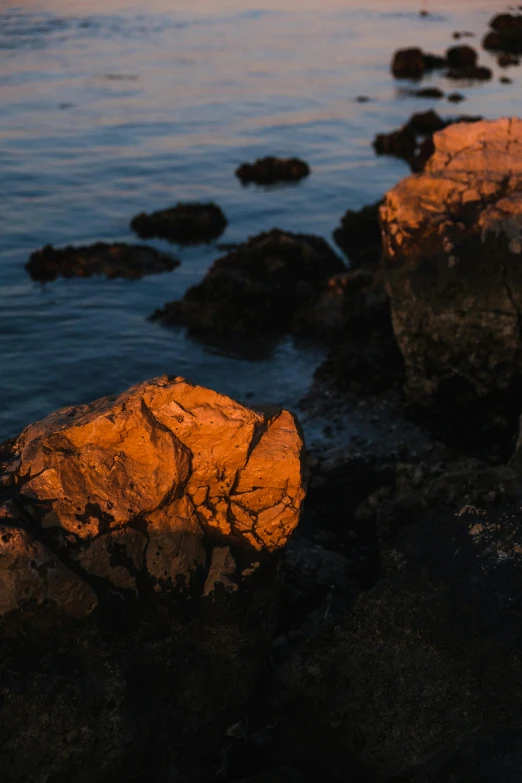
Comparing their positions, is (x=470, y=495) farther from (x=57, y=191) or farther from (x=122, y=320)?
(x=57, y=191)

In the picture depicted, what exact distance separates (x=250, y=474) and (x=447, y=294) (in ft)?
15.8

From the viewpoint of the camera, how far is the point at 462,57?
134 feet

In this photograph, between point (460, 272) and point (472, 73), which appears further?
point (472, 73)

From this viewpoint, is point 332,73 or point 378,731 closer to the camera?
point 378,731

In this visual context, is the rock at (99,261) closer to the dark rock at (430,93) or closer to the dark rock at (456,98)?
the dark rock at (456,98)

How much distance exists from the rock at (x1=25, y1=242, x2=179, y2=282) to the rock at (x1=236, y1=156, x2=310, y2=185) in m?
6.41

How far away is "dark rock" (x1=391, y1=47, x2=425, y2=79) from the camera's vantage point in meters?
38.7

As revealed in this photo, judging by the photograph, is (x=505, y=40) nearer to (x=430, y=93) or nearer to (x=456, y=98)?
(x=430, y=93)

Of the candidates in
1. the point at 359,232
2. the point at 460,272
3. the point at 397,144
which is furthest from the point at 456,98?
the point at 460,272

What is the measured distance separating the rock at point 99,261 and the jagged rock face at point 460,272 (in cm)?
654

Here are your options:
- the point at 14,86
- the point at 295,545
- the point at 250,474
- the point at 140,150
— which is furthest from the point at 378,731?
the point at 14,86

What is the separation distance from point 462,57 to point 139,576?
132ft

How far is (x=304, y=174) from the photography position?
23.1 metres

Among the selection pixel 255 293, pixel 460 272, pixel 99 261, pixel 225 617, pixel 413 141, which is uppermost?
pixel 460 272
